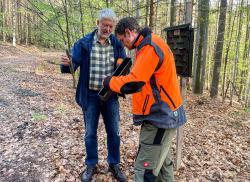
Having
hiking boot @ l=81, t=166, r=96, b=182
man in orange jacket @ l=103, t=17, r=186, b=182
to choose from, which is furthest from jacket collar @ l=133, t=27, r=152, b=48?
hiking boot @ l=81, t=166, r=96, b=182

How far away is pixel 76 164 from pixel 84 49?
7.03 feet

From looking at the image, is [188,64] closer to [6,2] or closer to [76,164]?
[76,164]

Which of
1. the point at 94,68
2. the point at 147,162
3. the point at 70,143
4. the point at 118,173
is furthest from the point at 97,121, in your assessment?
the point at 70,143

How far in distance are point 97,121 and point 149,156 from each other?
1.17m

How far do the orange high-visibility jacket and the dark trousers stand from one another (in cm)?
84

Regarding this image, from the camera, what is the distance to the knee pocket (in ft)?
10.5

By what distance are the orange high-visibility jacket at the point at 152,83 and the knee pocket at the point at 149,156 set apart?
31 centimetres

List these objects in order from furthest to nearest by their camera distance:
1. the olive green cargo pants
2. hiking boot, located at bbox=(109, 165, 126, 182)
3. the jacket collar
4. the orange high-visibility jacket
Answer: hiking boot, located at bbox=(109, 165, 126, 182)
the olive green cargo pants
the jacket collar
the orange high-visibility jacket

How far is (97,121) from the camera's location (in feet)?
13.4

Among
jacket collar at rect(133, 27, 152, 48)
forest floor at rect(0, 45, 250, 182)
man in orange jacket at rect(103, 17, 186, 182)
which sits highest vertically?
jacket collar at rect(133, 27, 152, 48)

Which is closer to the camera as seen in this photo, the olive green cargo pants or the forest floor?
the olive green cargo pants

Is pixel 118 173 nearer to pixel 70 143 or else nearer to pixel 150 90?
pixel 70 143

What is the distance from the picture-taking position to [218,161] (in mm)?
5910

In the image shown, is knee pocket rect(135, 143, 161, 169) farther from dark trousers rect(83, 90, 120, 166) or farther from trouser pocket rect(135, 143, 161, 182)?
dark trousers rect(83, 90, 120, 166)
